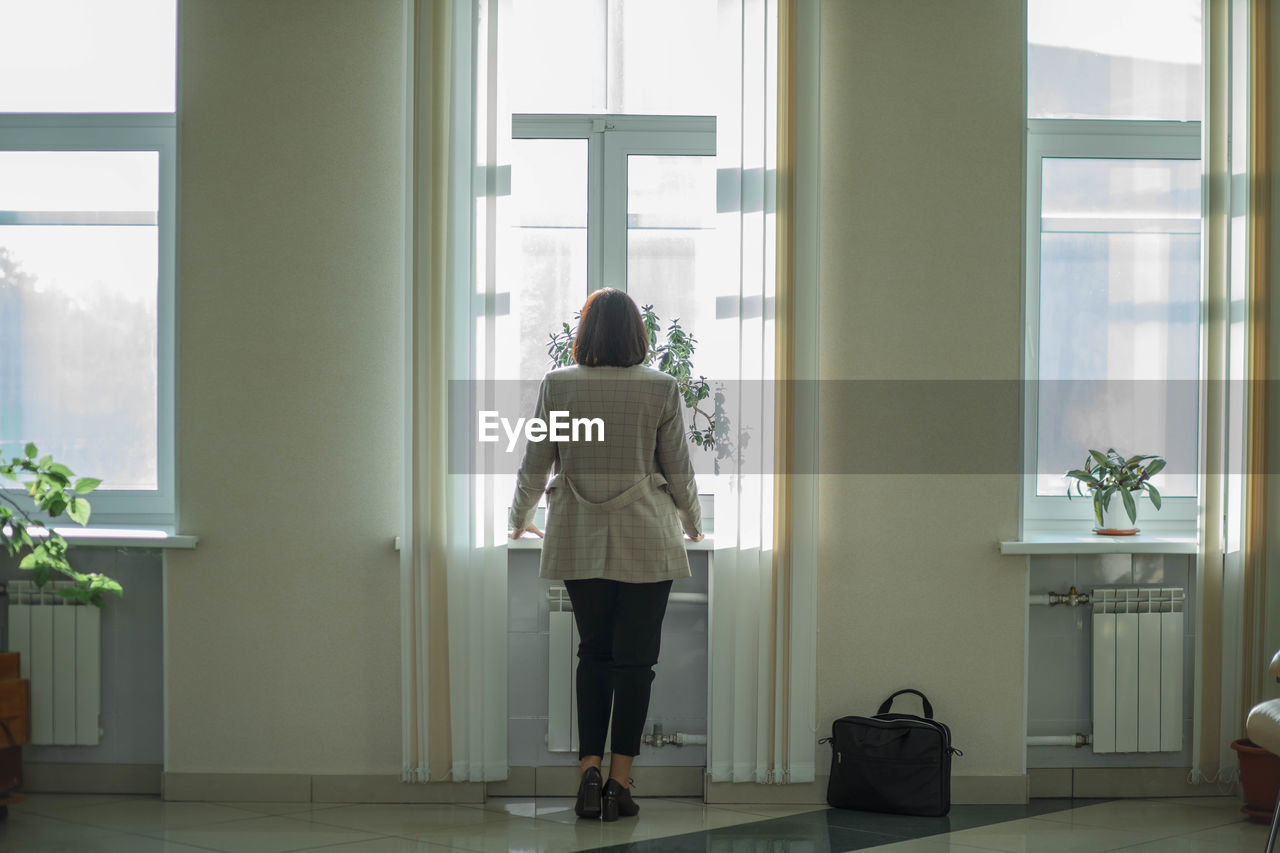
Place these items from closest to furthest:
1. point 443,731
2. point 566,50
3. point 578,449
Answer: point 578,449 → point 443,731 → point 566,50

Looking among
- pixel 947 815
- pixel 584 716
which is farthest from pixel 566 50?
pixel 947 815

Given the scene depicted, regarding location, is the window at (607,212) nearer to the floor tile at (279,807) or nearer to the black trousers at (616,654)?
the black trousers at (616,654)

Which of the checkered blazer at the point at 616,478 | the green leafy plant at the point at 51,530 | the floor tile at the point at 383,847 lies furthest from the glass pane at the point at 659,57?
the floor tile at the point at 383,847

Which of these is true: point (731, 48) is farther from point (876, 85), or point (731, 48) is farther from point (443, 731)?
point (443, 731)

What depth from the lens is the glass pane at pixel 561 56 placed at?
350 centimetres

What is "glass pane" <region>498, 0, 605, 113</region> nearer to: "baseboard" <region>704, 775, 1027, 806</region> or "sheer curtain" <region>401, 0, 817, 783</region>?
"sheer curtain" <region>401, 0, 817, 783</region>

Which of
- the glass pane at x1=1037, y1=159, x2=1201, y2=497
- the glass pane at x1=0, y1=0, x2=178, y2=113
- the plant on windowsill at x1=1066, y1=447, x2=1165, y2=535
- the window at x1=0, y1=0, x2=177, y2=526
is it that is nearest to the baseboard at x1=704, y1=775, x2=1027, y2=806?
the plant on windowsill at x1=1066, y1=447, x2=1165, y2=535

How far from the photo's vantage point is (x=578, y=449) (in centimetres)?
300

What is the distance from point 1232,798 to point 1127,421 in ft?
3.85

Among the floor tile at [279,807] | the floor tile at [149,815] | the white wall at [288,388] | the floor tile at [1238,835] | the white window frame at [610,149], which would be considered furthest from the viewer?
the white window frame at [610,149]

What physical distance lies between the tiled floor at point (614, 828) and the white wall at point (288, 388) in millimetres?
235

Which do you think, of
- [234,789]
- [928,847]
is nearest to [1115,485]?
[928,847]

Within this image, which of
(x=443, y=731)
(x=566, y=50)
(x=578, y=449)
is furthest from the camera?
(x=566, y=50)

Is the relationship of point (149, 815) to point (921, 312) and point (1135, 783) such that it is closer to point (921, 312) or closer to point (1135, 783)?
point (921, 312)
